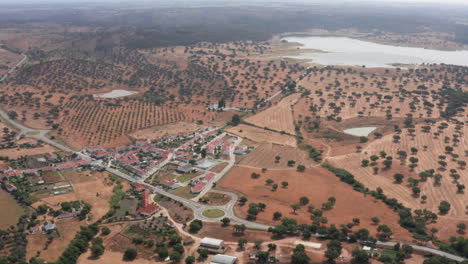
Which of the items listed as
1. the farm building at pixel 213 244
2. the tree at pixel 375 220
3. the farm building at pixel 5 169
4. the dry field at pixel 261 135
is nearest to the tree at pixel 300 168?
the dry field at pixel 261 135

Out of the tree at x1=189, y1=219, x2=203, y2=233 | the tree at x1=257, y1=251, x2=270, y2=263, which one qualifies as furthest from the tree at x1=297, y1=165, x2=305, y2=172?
the tree at x1=257, y1=251, x2=270, y2=263

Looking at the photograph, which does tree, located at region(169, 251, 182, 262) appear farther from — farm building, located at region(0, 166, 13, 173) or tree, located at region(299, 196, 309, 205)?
farm building, located at region(0, 166, 13, 173)

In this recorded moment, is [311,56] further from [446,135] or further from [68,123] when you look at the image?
[68,123]

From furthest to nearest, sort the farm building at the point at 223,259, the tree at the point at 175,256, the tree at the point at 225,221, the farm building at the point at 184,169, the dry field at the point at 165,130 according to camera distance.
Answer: the dry field at the point at 165,130 → the farm building at the point at 184,169 → the tree at the point at 225,221 → the tree at the point at 175,256 → the farm building at the point at 223,259

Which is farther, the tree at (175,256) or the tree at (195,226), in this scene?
the tree at (195,226)

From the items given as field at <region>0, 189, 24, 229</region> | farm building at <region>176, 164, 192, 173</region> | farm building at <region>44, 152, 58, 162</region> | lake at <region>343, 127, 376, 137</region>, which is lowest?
field at <region>0, 189, 24, 229</region>

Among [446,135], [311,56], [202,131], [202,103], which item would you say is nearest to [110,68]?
[202,103]

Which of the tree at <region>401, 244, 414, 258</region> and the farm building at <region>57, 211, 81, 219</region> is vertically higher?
the tree at <region>401, 244, 414, 258</region>

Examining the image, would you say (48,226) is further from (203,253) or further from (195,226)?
(203,253)

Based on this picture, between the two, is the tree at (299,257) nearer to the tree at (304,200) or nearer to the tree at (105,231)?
the tree at (304,200)
